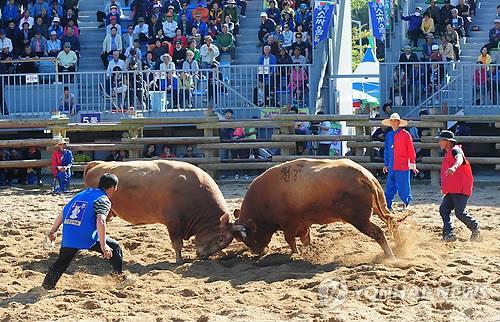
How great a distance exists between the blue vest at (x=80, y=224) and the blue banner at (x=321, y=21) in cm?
1155

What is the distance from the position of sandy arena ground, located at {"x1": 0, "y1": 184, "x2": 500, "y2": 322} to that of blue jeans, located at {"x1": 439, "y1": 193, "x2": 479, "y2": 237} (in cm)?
23

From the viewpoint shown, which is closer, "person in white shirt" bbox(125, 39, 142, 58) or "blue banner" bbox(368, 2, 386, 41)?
"blue banner" bbox(368, 2, 386, 41)

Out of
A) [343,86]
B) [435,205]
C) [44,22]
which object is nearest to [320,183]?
[435,205]

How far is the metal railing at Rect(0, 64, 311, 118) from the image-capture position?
20.9 m

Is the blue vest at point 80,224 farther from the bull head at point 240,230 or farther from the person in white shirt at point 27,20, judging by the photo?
the person in white shirt at point 27,20

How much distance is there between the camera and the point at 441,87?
20.0m

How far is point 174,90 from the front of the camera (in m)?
21.0

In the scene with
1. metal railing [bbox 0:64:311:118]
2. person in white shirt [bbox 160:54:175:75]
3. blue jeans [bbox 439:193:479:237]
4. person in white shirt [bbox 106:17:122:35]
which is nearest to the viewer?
blue jeans [bbox 439:193:479:237]

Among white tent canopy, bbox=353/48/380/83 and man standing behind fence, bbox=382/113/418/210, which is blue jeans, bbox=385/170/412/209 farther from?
white tent canopy, bbox=353/48/380/83

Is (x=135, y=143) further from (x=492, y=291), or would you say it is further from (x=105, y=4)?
(x=492, y=291)

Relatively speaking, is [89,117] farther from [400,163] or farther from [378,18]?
[400,163]

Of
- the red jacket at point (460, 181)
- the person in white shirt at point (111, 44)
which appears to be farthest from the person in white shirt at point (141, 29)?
the red jacket at point (460, 181)

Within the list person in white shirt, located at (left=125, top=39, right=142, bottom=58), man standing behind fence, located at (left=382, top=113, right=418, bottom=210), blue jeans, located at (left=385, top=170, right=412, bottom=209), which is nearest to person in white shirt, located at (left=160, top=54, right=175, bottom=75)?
person in white shirt, located at (left=125, top=39, right=142, bottom=58)

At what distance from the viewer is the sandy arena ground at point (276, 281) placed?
9.48 m
